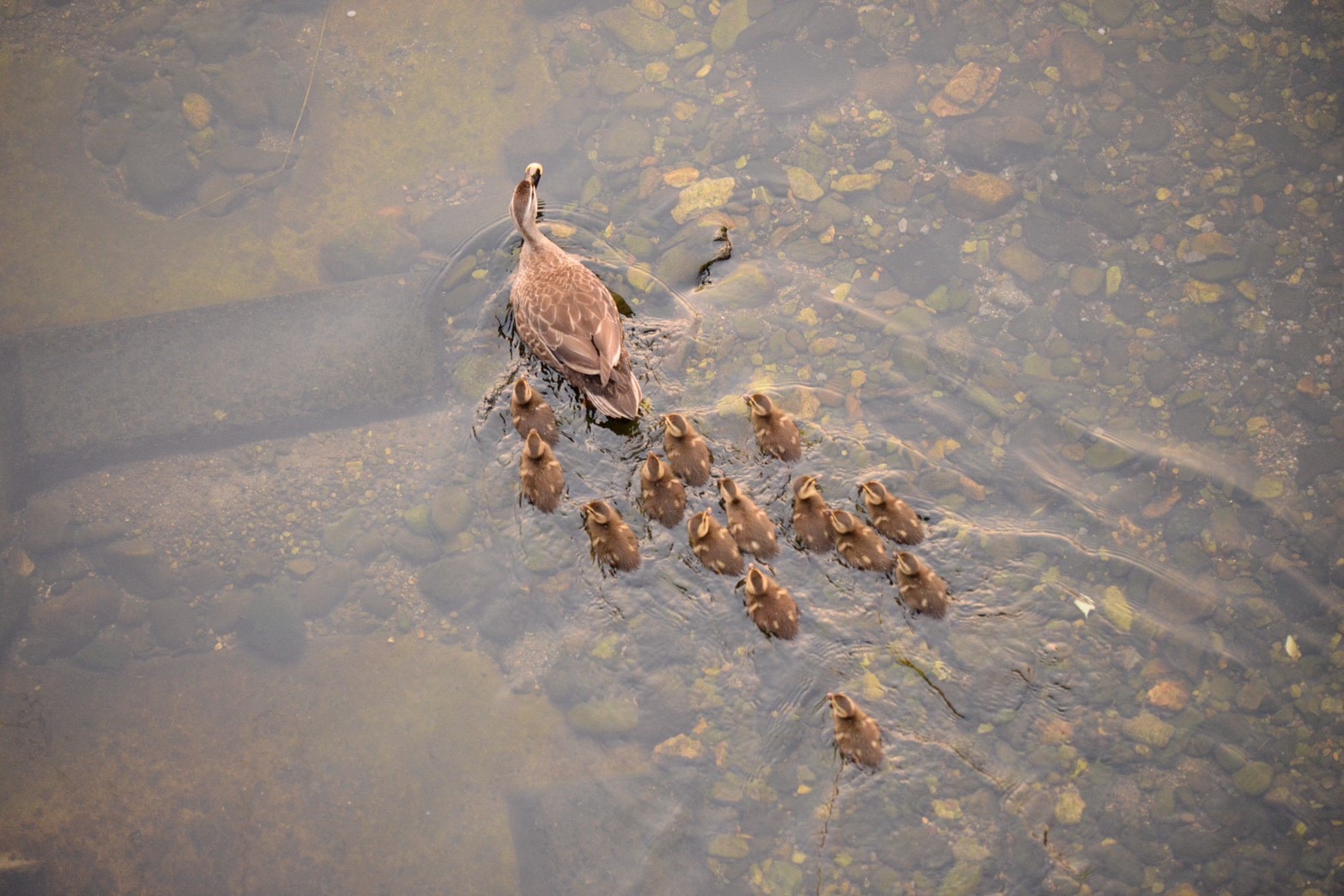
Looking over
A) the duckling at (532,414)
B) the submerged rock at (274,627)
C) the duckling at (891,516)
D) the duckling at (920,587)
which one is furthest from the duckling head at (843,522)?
the submerged rock at (274,627)

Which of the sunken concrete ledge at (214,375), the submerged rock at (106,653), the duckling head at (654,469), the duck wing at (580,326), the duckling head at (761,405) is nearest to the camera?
the duckling head at (654,469)

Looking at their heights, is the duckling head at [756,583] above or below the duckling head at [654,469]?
below

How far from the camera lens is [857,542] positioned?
17.2 feet

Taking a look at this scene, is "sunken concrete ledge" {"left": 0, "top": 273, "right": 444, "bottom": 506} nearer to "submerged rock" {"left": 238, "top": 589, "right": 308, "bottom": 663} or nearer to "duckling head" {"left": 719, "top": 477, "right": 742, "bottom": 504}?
"submerged rock" {"left": 238, "top": 589, "right": 308, "bottom": 663}

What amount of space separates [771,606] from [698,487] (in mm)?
1069

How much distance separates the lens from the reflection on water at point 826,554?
5.02 m

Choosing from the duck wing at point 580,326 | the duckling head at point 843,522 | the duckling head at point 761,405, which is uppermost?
the duck wing at point 580,326

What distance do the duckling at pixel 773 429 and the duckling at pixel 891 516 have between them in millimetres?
583

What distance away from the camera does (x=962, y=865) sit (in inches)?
186

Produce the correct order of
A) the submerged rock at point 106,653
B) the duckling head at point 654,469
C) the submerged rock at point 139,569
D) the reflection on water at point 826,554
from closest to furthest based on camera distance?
the reflection on water at point 826,554, the duckling head at point 654,469, the submerged rock at point 106,653, the submerged rock at point 139,569

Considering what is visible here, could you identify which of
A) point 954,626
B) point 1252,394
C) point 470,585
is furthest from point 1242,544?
point 470,585

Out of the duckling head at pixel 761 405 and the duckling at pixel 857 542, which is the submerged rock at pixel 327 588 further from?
the duckling at pixel 857 542

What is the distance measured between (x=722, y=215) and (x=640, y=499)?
2.84m

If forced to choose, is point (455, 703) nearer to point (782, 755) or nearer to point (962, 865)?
point (782, 755)
